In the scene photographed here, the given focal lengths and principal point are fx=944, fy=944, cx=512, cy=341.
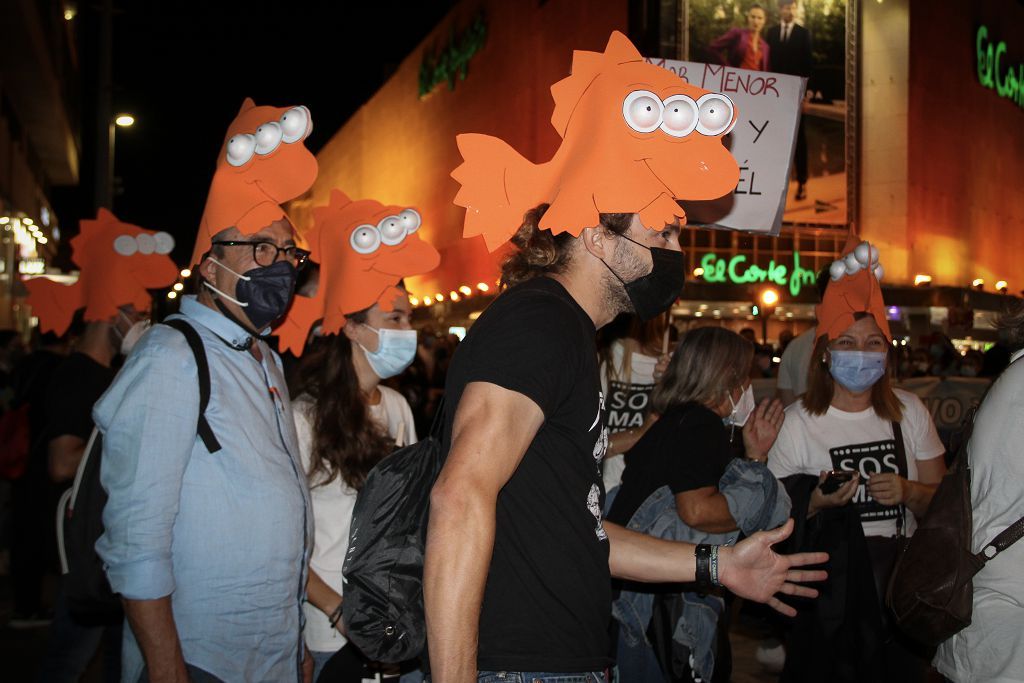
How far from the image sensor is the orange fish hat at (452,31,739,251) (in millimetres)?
2424

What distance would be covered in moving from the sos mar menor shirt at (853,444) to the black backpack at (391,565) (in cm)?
306

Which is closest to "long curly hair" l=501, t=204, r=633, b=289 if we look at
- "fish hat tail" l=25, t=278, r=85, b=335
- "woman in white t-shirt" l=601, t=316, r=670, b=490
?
"woman in white t-shirt" l=601, t=316, r=670, b=490

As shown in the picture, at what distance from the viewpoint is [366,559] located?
89.8 inches

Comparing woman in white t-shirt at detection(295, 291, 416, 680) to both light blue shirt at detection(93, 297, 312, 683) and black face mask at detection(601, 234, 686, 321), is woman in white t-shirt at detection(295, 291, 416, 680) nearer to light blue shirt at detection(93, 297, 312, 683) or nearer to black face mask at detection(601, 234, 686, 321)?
light blue shirt at detection(93, 297, 312, 683)

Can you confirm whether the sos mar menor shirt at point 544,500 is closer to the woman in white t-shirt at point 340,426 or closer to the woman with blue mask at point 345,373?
the woman in white t-shirt at point 340,426

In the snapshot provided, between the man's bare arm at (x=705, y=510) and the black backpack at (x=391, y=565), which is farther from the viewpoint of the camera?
the man's bare arm at (x=705, y=510)

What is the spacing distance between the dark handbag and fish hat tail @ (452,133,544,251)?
5.51 ft

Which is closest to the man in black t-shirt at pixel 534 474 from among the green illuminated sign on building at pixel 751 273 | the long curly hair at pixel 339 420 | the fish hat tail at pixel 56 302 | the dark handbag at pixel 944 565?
the dark handbag at pixel 944 565

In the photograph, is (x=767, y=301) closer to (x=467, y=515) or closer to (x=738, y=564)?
(x=738, y=564)

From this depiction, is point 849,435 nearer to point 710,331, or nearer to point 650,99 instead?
point 710,331

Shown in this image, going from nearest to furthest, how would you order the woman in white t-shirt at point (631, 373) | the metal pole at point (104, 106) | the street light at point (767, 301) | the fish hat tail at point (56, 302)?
the fish hat tail at point (56, 302), the woman in white t-shirt at point (631, 373), the metal pole at point (104, 106), the street light at point (767, 301)

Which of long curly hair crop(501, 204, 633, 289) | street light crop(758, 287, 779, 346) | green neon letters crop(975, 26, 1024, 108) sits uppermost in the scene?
green neon letters crop(975, 26, 1024, 108)

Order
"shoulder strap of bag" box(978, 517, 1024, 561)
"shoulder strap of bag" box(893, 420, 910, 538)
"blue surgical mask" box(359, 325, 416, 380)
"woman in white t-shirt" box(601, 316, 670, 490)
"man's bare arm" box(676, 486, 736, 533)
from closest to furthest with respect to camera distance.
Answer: "shoulder strap of bag" box(978, 517, 1024, 561) → "man's bare arm" box(676, 486, 736, 533) → "blue surgical mask" box(359, 325, 416, 380) → "shoulder strap of bag" box(893, 420, 910, 538) → "woman in white t-shirt" box(601, 316, 670, 490)

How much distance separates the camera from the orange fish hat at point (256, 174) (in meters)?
3.27
